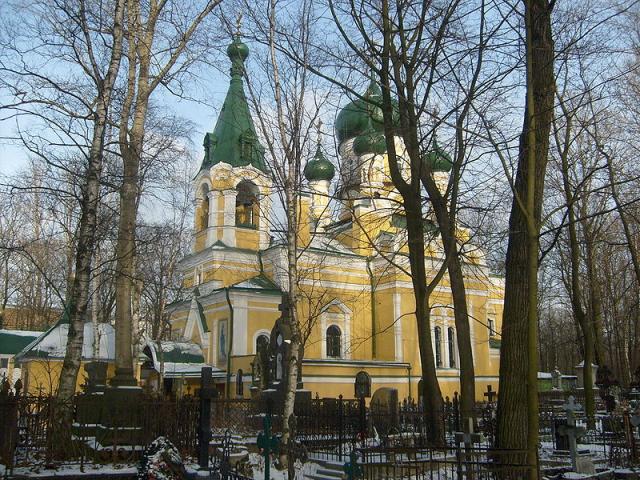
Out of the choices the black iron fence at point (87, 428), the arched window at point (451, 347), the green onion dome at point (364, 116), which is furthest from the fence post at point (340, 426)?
the arched window at point (451, 347)

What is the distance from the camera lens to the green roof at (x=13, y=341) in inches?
1201

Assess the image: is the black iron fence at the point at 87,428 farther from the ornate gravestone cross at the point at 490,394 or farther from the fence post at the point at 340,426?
the ornate gravestone cross at the point at 490,394

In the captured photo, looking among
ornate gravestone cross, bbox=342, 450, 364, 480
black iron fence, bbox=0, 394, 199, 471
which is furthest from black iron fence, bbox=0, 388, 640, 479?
ornate gravestone cross, bbox=342, 450, 364, 480

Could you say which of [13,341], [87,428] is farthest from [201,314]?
[87,428]

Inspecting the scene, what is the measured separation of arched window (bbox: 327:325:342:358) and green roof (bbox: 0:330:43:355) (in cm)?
1420

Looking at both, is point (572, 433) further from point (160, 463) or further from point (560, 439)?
point (160, 463)

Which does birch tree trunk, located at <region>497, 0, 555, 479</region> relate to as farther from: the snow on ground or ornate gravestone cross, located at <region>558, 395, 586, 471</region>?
the snow on ground

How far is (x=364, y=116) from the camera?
67.8ft

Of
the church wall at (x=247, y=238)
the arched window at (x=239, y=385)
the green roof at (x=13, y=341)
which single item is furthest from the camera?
the church wall at (x=247, y=238)

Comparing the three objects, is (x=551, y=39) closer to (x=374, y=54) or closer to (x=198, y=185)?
(x=374, y=54)

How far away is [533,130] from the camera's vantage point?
7250mm

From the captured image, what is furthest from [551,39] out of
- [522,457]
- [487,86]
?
[522,457]

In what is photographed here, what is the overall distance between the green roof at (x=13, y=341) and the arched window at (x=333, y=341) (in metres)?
14.2

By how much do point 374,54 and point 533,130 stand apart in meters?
4.86
